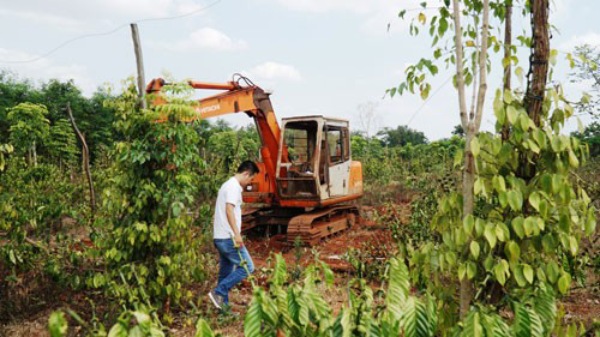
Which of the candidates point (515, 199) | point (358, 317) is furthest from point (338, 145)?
point (358, 317)

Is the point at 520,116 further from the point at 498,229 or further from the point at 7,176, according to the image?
the point at 7,176

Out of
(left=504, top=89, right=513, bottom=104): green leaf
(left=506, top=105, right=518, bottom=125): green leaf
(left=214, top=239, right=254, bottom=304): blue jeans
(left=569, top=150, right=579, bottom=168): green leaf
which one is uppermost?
(left=504, top=89, right=513, bottom=104): green leaf

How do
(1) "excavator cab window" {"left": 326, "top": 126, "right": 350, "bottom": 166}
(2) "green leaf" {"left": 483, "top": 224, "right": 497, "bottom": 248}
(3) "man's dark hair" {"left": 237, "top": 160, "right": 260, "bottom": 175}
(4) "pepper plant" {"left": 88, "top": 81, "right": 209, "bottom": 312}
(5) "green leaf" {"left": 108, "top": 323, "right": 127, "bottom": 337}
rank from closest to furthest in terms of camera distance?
(5) "green leaf" {"left": 108, "top": 323, "right": 127, "bottom": 337}
(2) "green leaf" {"left": 483, "top": 224, "right": 497, "bottom": 248}
(4) "pepper plant" {"left": 88, "top": 81, "right": 209, "bottom": 312}
(3) "man's dark hair" {"left": 237, "top": 160, "right": 260, "bottom": 175}
(1) "excavator cab window" {"left": 326, "top": 126, "right": 350, "bottom": 166}

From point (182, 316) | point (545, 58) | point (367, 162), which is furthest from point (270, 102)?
point (367, 162)

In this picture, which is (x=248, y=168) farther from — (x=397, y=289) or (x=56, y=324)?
(x=56, y=324)

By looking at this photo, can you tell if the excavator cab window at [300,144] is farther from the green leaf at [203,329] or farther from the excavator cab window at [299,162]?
the green leaf at [203,329]

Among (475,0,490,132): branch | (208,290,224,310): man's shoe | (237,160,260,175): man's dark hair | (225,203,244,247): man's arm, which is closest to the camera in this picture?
(475,0,490,132): branch

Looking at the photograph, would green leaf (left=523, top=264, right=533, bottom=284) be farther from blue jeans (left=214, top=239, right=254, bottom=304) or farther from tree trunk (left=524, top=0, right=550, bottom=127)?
blue jeans (left=214, top=239, right=254, bottom=304)

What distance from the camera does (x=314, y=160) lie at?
Answer: 33.8 ft

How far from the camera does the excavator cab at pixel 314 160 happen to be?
405 inches

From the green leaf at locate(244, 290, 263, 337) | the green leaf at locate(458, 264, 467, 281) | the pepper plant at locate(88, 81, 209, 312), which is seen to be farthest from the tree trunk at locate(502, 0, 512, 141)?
the pepper plant at locate(88, 81, 209, 312)

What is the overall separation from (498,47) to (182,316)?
424 centimetres

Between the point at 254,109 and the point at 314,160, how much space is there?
148 centimetres

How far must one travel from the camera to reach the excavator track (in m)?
10.0
